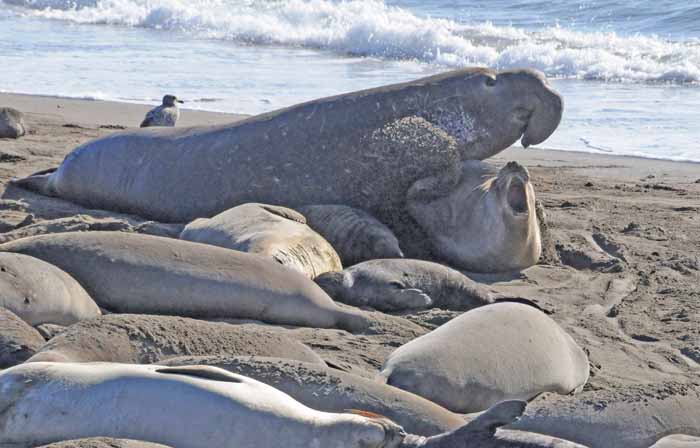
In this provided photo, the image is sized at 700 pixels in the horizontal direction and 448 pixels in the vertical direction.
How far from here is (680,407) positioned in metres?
4.07

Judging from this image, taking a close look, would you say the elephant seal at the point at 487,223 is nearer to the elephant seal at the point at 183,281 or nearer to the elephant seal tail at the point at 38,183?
the elephant seal at the point at 183,281

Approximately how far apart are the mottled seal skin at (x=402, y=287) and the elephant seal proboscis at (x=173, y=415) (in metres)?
2.50

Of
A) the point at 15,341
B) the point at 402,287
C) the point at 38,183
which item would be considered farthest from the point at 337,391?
the point at 38,183

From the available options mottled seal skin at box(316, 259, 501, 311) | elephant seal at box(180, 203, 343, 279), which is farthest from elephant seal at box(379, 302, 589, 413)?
elephant seal at box(180, 203, 343, 279)

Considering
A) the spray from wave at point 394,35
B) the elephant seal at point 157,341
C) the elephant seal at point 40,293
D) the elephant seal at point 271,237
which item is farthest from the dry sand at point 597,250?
the spray from wave at point 394,35

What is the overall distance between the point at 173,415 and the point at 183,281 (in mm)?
1938

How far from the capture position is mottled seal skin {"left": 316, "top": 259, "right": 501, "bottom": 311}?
603 centimetres

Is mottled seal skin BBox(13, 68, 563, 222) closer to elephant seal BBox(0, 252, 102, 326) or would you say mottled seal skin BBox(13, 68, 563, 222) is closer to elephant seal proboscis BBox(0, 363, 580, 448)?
elephant seal BBox(0, 252, 102, 326)

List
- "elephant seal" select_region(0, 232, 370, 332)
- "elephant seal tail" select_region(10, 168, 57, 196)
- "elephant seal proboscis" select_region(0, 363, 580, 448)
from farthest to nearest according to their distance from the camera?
1. "elephant seal tail" select_region(10, 168, 57, 196)
2. "elephant seal" select_region(0, 232, 370, 332)
3. "elephant seal proboscis" select_region(0, 363, 580, 448)

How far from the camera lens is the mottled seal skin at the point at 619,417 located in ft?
12.7

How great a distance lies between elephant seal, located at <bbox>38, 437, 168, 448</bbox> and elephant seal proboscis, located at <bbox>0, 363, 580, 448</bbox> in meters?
0.11

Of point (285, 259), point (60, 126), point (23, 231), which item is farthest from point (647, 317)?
point (60, 126)

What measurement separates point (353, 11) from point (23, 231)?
55.6ft

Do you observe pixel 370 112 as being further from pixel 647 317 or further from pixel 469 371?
pixel 469 371
